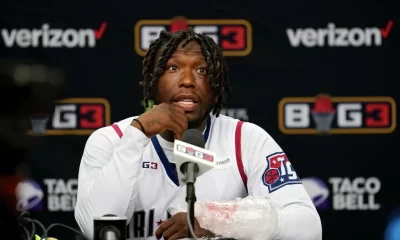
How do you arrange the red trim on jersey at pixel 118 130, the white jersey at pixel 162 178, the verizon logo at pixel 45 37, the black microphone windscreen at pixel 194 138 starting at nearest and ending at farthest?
the black microphone windscreen at pixel 194 138 → the white jersey at pixel 162 178 → the red trim on jersey at pixel 118 130 → the verizon logo at pixel 45 37

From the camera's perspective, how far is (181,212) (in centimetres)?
248

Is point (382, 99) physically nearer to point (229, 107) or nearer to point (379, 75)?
point (379, 75)

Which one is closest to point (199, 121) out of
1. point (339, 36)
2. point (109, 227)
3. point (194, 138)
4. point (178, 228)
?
point (178, 228)

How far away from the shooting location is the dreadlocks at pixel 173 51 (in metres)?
2.77

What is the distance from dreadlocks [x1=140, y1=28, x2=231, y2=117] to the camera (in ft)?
9.08

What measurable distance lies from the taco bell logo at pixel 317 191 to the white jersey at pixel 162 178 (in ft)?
3.70

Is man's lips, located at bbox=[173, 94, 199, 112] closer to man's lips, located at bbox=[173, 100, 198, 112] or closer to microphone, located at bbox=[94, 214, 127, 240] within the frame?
man's lips, located at bbox=[173, 100, 198, 112]

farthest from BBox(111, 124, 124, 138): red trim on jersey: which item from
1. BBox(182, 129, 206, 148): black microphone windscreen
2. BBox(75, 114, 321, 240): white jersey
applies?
BBox(182, 129, 206, 148): black microphone windscreen

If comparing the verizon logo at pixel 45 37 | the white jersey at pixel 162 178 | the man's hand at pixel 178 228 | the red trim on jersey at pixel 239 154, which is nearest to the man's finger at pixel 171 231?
the man's hand at pixel 178 228

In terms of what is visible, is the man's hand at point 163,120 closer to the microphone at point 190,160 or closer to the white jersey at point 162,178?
the white jersey at point 162,178

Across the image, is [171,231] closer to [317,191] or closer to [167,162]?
[167,162]

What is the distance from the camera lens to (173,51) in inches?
109

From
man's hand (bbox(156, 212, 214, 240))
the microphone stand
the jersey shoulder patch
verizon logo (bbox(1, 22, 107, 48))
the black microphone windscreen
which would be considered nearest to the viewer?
the microphone stand

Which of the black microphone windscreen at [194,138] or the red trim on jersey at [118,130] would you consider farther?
the red trim on jersey at [118,130]
